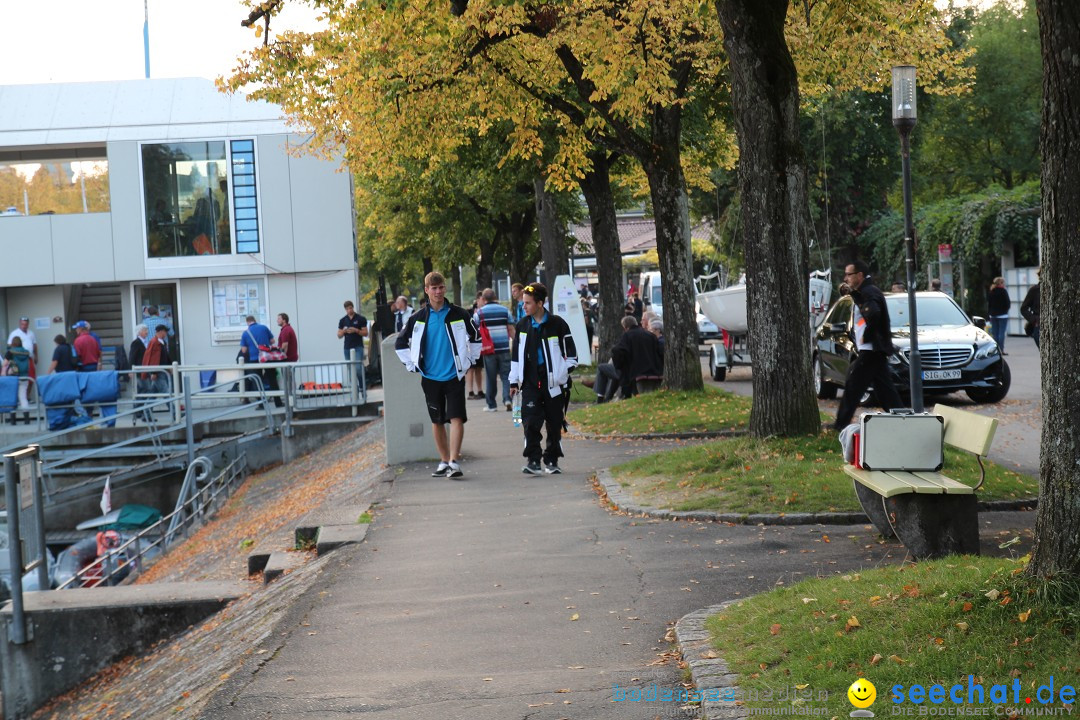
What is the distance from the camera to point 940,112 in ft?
166

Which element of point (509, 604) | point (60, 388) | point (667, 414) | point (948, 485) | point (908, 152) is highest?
point (908, 152)

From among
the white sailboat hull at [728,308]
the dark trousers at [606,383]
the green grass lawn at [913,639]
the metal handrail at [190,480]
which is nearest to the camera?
the green grass lawn at [913,639]

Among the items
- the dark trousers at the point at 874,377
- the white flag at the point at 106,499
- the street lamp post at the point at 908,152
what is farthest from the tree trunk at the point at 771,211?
the white flag at the point at 106,499

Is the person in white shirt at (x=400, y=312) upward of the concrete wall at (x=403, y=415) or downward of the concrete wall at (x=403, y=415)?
upward

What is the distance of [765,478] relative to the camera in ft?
34.9

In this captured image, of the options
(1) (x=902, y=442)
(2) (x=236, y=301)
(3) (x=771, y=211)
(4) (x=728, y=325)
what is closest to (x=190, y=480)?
(3) (x=771, y=211)

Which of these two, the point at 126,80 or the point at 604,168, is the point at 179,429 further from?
the point at 126,80

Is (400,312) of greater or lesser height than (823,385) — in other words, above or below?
above

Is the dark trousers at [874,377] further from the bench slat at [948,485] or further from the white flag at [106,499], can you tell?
the white flag at [106,499]

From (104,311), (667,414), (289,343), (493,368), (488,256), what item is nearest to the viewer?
(667,414)

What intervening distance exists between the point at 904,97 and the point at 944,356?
466 centimetres

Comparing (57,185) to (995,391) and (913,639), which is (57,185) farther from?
(913,639)

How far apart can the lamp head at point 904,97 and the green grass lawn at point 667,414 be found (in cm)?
409

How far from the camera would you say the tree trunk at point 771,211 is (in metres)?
11.5
